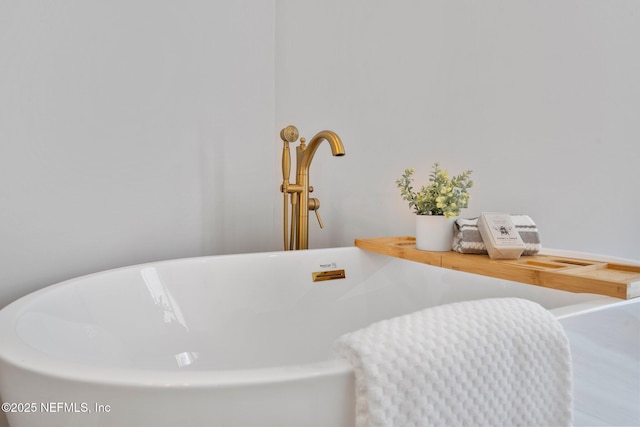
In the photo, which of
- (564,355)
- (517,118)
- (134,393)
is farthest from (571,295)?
(134,393)

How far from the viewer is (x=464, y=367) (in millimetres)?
496

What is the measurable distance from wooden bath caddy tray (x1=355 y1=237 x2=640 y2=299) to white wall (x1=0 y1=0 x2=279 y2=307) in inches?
28.2

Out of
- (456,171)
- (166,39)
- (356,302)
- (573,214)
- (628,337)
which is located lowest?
(356,302)

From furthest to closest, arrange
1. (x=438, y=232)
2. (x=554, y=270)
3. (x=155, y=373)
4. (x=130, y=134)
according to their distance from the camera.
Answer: (x=130, y=134), (x=438, y=232), (x=554, y=270), (x=155, y=373)

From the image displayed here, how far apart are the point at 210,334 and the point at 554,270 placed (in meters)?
0.82

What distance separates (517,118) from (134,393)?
113cm

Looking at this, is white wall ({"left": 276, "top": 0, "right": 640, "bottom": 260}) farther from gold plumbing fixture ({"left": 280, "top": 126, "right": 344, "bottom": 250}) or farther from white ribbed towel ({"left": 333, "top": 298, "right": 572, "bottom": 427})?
white ribbed towel ({"left": 333, "top": 298, "right": 572, "bottom": 427})

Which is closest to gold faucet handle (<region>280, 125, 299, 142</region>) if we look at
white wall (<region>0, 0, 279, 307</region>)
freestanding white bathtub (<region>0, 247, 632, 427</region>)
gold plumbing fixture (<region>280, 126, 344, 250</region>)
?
gold plumbing fixture (<region>280, 126, 344, 250</region>)

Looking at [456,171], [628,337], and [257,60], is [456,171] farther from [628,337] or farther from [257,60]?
[257,60]

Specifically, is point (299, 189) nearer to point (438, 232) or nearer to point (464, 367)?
point (438, 232)

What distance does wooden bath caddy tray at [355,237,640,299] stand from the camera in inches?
28.3

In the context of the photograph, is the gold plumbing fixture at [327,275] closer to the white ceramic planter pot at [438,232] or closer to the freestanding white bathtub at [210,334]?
Answer: the freestanding white bathtub at [210,334]

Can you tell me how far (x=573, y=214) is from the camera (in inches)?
42.6

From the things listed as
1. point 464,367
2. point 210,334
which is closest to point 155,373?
point 464,367
